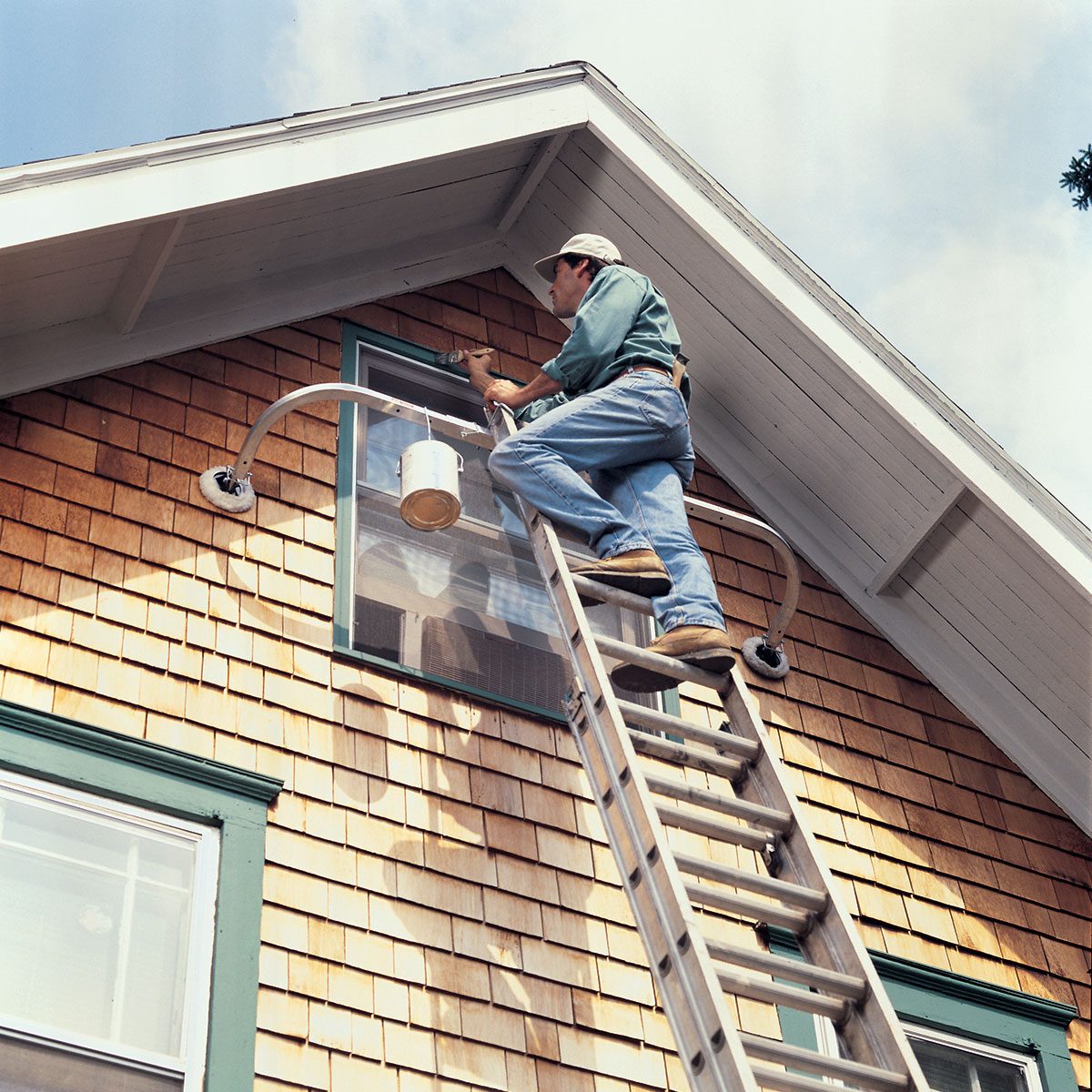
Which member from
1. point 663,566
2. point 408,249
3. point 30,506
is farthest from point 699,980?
point 408,249

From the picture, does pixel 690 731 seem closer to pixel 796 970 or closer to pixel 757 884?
pixel 757 884

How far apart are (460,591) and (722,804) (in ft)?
6.49

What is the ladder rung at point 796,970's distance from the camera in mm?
3793

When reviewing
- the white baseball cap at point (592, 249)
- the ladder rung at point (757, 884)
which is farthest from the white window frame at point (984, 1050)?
the white baseball cap at point (592, 249)

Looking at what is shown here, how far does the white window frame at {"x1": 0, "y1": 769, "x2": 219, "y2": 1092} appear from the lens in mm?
4145

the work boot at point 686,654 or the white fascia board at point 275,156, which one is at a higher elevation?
the white fascia board at point 275,156

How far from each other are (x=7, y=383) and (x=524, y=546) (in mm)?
2052

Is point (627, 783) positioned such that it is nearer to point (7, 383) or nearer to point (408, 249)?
point (7, 383)

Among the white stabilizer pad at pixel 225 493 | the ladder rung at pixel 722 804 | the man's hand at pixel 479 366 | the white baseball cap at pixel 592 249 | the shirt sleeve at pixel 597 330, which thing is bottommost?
the ladder rung at pixel 722 804

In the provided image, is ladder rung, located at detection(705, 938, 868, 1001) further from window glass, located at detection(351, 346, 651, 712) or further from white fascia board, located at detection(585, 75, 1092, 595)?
white fascia board, located at detection(585, 75, 1092, 595)

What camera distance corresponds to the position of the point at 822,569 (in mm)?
7090

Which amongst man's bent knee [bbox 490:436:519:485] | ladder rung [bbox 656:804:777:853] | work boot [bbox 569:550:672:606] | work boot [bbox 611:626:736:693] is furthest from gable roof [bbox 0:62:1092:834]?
ladder rung [bbox 656:804:777:853]

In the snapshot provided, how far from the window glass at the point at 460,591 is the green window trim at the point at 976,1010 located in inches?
53.6

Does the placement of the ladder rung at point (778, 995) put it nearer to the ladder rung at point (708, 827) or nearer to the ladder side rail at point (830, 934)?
the ladder side rail at point (830, 934)
